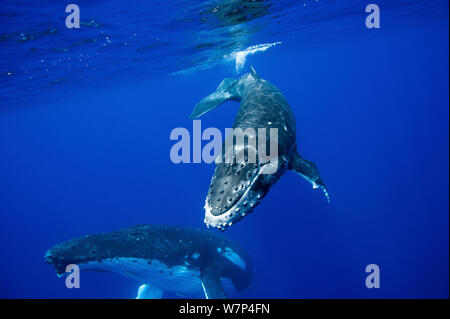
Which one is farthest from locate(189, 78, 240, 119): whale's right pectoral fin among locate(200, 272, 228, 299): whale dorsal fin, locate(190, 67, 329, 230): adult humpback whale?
locate(200, 272, 228, 299): whale dorsal fin

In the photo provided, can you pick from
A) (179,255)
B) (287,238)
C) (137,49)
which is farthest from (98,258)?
(287,238)

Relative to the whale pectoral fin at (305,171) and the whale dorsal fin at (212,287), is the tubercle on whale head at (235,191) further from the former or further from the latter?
the whale dorsal fin at (212,287)

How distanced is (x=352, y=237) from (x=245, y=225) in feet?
40.4

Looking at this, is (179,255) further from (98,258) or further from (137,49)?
(137,49)

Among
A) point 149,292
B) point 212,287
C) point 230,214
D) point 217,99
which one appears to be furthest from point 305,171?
point 149,292

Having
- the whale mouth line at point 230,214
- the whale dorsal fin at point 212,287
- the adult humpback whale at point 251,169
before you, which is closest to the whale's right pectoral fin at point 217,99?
the adult humpback whale at point 251,169

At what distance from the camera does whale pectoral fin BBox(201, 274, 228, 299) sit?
8.18m

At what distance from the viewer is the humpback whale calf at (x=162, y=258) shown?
8164mm

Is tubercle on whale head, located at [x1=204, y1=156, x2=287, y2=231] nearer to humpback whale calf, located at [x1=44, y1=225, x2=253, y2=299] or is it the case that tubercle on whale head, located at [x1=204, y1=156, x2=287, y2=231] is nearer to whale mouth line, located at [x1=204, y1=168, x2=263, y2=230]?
whale mouth line, located at [x1=204, y1=168, x2=263, y2=230]

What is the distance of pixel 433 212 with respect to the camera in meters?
42.2

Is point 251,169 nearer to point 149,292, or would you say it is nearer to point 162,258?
point 162,258

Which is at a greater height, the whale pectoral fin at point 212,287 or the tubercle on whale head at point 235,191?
the tubercle on whale head at point 235,191
